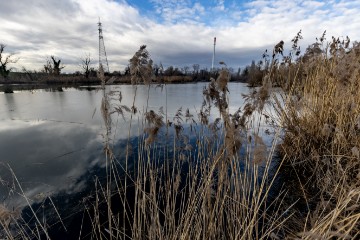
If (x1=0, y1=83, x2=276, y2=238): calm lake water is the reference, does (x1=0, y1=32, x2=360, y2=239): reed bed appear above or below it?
above

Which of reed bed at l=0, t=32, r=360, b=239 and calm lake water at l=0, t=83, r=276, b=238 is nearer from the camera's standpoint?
reed bed at l=0, t=32, r=360, b=239

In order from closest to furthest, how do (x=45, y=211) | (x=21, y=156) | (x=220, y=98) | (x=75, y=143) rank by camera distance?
(x=220, y=98)
(x=45, y=211)
(x=21, y=156)
(x=75, y=143)

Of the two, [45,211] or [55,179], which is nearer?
[45,211]

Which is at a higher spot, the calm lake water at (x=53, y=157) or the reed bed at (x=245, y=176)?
the reed bed at (x=245, y=176)

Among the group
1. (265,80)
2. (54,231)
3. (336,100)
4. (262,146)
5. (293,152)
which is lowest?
(54,231)

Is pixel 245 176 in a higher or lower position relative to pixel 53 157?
higher

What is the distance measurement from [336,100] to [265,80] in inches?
103

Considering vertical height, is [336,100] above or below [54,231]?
above

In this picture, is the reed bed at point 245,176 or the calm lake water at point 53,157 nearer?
the reed bed at point 245,176

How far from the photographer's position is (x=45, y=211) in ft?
8.97

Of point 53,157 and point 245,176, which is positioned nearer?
point 245,176

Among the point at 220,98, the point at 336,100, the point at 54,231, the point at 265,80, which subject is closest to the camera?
the point at 265,80

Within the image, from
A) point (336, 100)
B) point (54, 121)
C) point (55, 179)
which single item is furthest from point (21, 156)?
point (336, 100)

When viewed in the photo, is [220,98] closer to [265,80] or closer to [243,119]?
[243,119]
